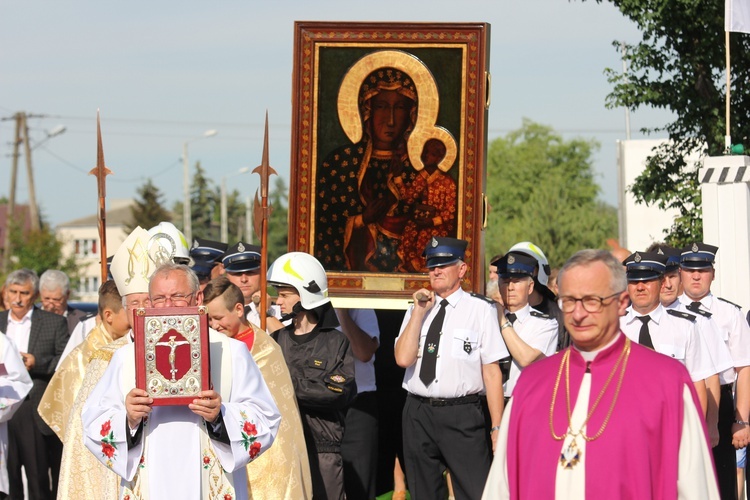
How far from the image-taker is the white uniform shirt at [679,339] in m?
8.97

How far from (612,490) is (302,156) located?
5.46 m

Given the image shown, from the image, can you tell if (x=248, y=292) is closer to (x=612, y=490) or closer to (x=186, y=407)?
(x=186, y=407)

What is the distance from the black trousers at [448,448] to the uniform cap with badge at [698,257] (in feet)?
8.63

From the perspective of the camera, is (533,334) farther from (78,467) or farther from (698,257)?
(78,467)

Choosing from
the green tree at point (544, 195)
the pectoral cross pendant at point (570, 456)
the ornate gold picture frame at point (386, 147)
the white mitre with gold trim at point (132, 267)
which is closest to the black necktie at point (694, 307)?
the ornate gold picture frame at point (386, 147)

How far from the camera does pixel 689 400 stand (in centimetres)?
507

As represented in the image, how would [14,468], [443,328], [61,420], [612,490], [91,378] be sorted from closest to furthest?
[612,490] < [91,378] < [61,420] < [443,328] < [14,468]

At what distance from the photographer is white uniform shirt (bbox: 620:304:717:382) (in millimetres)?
8969

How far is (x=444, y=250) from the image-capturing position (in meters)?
8.95

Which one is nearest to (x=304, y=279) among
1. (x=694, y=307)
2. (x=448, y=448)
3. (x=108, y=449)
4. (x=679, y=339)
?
(x=448, y=448)

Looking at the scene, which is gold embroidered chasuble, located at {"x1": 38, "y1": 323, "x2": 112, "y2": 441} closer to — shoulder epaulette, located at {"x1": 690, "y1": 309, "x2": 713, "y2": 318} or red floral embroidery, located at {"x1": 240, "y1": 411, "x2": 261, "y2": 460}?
red floral embroidery, located at {"x1": 240, "y1": 411, "x2": 261, "y2": 460}

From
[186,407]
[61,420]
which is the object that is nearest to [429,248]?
[61,420]

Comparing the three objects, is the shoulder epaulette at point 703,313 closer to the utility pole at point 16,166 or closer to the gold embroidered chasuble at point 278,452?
the gold embroidered chasuble at point 278,452

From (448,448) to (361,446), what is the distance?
77 cm
